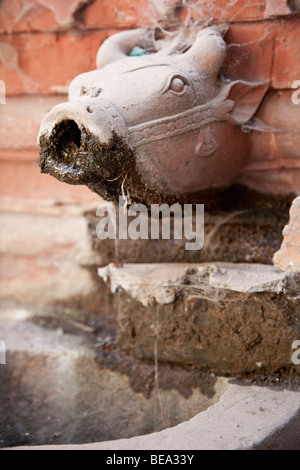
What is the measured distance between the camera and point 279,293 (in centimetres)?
183

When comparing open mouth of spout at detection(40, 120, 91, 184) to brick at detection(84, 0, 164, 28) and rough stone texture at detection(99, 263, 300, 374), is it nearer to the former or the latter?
rough stone texture at detection(99, 263, 300, 374)

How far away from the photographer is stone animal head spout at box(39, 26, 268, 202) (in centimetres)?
168

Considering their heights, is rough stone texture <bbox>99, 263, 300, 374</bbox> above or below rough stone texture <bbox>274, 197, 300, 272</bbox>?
below

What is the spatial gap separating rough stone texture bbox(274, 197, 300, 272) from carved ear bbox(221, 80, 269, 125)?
1.32 ft

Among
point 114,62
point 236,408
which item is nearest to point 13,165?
point 114,62

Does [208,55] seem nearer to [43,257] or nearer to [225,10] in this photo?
[225,10]

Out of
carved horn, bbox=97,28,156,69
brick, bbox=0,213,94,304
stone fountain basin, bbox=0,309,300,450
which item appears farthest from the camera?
brick, bbox=0,213,94,304

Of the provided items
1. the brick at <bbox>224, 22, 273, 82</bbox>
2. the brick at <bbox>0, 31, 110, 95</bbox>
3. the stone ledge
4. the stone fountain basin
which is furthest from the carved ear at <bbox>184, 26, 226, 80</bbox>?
the stone fountain basin

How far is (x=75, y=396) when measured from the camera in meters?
2.26

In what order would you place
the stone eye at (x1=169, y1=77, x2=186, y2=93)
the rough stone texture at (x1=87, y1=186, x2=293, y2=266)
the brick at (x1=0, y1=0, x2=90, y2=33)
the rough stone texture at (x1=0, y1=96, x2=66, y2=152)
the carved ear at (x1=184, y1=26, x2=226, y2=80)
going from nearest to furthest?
the stone eye at (x1=169, y1=77, x2=186, y2=93)
the carved ear at (x1=184, y1=26, x2=226, y2=80)
the rough stone texture at (x1=87, y1=186, x2=293, y2=266)
the brick at (x1=0, y1=0, x2=90, y2=33)
the rough stone texture at (x1=0, y1=96, x2=66, y2=152)

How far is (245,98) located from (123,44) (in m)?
0.50

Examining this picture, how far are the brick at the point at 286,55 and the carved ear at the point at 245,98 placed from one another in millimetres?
56

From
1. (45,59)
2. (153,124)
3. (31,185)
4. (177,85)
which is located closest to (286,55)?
(177,85)
